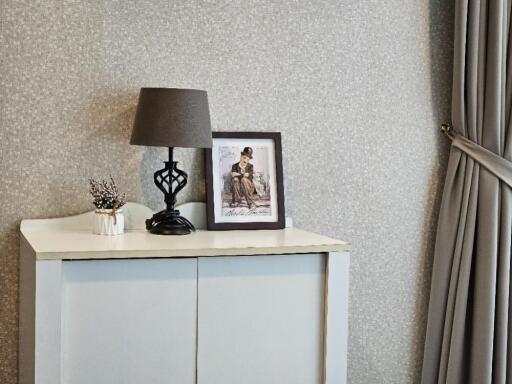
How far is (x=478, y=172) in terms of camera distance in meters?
2.49

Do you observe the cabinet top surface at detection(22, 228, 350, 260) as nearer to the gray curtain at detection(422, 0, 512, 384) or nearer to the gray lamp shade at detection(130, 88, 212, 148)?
the gray lamp shade at detection(130, 88, 212, 148)

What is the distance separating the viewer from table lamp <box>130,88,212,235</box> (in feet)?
6.64

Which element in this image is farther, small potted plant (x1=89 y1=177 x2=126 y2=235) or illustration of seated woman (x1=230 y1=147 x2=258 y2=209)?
illustration of seated woman (x1=230 y1=147 x2=258 y2=209)

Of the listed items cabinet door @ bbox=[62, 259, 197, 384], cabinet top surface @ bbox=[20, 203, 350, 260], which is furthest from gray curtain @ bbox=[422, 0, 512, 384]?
cabinet door @ bbox=[62, 259, 197, 384]

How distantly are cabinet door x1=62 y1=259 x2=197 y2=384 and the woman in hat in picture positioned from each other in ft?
1.58

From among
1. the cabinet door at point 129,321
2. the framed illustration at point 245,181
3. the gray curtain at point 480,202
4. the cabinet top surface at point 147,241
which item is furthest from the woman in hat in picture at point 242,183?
the gray curtain at point 480,202

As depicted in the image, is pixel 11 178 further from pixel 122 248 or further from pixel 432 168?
pixel 432 168

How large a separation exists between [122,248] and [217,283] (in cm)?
26

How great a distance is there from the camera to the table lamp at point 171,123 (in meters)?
2.03

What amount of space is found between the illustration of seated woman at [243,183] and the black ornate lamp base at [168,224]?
22 cm

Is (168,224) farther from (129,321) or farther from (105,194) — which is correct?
(129,321)

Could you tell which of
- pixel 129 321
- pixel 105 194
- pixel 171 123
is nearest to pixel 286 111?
pixel 171 123

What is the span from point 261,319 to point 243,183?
52cm

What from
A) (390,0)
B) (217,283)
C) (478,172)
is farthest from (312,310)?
(390,0)
